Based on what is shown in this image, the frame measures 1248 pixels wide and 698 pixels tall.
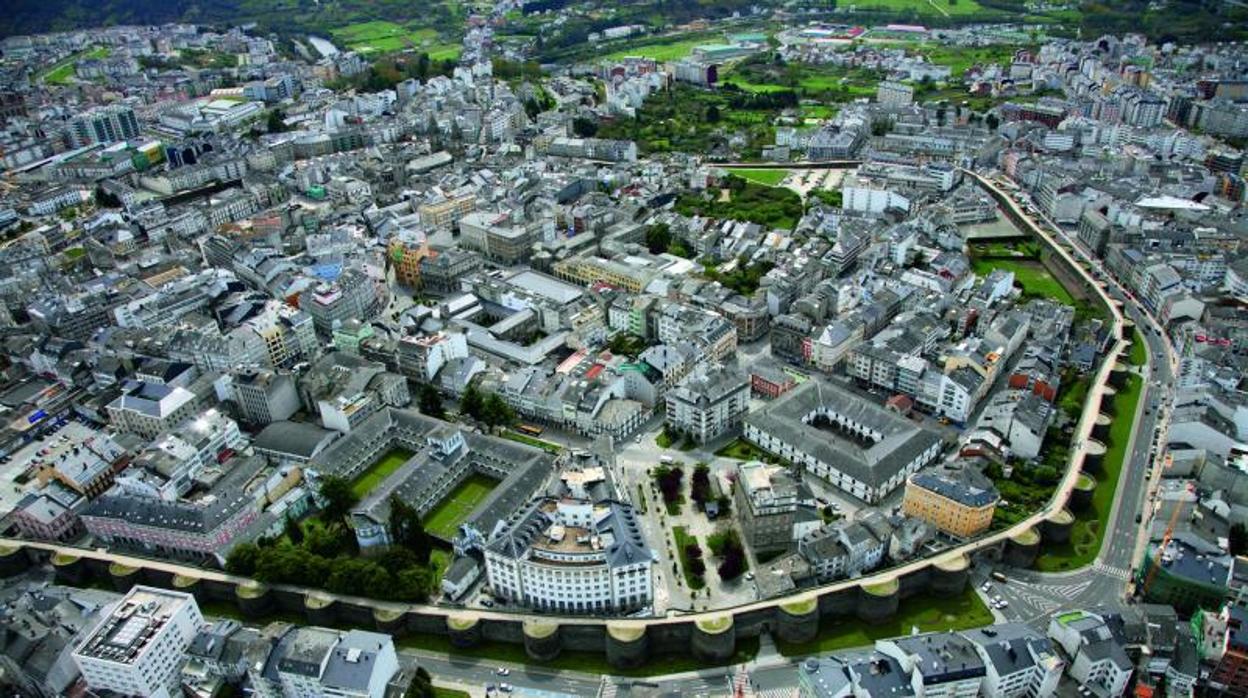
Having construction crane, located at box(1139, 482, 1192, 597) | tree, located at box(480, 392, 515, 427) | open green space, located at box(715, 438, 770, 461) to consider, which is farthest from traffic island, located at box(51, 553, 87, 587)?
construction crane, located at box(1139, 482, 1192, 597)

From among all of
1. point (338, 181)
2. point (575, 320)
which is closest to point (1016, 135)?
point (575, 320)

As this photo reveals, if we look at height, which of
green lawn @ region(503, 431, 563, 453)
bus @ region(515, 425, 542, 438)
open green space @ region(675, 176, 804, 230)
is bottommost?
green lawn @ region(503, 431, 563, 453)

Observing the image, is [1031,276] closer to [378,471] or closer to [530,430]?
[530,430]

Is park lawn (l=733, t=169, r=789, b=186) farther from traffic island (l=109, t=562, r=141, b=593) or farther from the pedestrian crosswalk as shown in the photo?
traffic island (l=109, t=562, r=141, b=593)

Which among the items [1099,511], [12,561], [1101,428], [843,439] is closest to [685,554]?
[843,439]

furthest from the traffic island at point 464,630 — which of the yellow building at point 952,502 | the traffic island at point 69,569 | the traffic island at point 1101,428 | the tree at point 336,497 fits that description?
the traffic island at point 1101,428

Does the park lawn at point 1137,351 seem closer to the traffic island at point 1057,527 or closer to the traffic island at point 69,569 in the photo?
the traffic island at point 1057,527

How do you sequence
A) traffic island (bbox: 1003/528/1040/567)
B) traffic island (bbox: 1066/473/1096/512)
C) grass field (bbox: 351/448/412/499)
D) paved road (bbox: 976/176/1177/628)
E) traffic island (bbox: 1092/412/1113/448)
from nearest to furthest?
paved road (bbox: 976/176/1177/628) < traffic island (bbox: 1003/528/1040/567) < traffic island (bbox: 1066/473/1096/512) < grass field (bbox: 351/448/412/499) < traffic island (bbox: 1092/412/1113/448)

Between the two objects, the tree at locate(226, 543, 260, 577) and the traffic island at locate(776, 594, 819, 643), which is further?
the tree at locate(226, 543, 260, 577)
